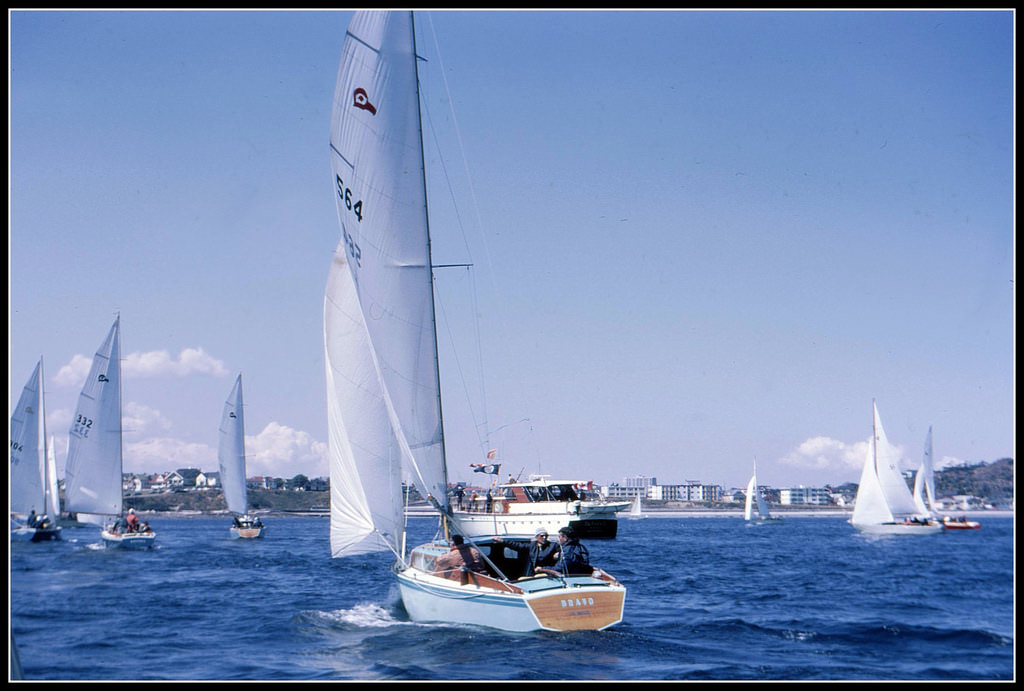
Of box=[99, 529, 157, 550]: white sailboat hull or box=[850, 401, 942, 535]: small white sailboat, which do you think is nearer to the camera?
box=[99, 529, 157, 550]: white sailboat hull

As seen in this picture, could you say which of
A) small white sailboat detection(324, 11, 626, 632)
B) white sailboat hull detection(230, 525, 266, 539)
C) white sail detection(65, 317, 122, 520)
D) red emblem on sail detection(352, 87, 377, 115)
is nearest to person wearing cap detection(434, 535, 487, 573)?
small white sailboat detection(324, 11, 626, 632)

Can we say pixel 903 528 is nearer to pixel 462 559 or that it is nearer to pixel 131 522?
pixel 462 559

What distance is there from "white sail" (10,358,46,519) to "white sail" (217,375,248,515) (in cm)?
1140

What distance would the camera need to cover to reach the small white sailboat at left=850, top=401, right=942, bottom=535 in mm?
54844

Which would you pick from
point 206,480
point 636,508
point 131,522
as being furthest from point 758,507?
point 206,480

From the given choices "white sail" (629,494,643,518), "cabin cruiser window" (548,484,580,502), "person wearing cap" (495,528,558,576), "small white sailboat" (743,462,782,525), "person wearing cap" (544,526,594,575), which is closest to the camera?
"person wearing cap" (544,526,594,575)

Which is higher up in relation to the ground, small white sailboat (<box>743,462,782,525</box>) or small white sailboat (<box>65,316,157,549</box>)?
small white sailboat (<box>65,316,157,549</box>)

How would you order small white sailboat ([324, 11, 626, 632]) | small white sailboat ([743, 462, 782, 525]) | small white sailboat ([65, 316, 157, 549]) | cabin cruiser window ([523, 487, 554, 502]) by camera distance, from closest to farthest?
small white sailboat ([324, 11, 626, 632]) < small white sailboat ([65, 316, 157, 549]) < cabin cruiser window ([523, 487, 554, 502]) < small white sailboat ([743, 462, 782, 525])

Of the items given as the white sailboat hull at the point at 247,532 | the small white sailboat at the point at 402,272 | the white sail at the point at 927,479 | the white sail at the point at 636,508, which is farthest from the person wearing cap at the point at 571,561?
the white sail at the point at 636,508

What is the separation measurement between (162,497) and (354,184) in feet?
440

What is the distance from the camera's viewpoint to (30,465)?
44.2 metres

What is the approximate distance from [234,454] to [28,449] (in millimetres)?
13479

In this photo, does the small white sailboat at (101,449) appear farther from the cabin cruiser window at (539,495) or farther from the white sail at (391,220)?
the white sail at (391,220)

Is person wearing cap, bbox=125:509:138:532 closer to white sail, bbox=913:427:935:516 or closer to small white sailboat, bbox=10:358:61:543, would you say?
small white sailboat, bbox=10:358:61:543
